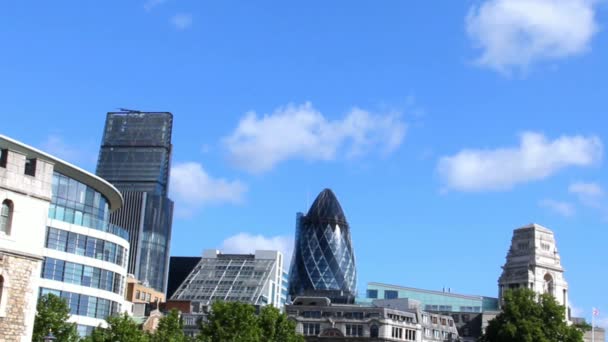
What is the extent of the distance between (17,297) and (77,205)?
4215cm

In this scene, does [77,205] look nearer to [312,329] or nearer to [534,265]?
[312,329]

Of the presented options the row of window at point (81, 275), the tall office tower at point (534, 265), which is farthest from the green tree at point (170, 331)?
the tall office tower at point (534, 265)

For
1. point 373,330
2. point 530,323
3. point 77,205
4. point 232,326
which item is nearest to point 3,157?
point 77,205

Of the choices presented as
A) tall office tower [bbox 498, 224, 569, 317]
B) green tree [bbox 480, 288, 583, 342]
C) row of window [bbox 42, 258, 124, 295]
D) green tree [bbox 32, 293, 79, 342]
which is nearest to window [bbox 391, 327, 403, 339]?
green tree [bbox 480, 288, 583, 342]

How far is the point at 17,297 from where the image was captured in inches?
1533

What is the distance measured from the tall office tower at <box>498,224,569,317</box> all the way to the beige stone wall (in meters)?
158

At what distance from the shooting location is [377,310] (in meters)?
146

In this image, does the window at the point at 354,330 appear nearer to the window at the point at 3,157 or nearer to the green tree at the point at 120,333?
the green tree at the point at 120,333

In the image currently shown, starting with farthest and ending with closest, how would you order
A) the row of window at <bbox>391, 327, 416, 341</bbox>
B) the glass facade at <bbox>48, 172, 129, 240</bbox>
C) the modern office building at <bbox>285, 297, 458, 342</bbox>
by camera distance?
the row of window at <bbox>391, 327, 416, 341</bbox>
the modern office building at <bbox>285, 297, 458, 342</bbox>
the glass facade at <bbox>48, 172, 129, 240</bbox>

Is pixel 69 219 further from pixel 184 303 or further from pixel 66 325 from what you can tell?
pixel 184 303

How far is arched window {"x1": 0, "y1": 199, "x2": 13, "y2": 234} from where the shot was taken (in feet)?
129

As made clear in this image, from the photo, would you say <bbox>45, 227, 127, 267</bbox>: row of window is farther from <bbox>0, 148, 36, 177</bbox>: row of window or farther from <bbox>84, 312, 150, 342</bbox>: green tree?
<bbox>0, 148, 36, 177</bbox>: row of window

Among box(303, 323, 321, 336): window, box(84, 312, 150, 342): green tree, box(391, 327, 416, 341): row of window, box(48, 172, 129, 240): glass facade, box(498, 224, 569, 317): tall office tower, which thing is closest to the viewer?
box(84, 312, 150, 342): green tree

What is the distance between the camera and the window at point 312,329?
14588 centimetres
